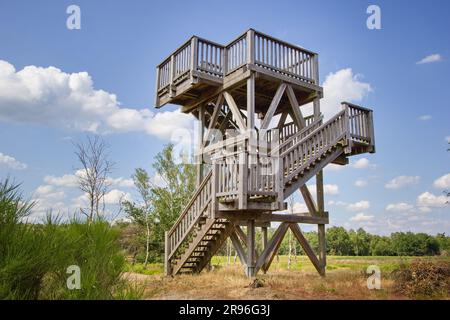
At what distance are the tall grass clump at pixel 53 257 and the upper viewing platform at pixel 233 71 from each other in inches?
291

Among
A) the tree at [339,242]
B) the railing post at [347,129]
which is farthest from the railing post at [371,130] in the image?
the tree at [339,242]

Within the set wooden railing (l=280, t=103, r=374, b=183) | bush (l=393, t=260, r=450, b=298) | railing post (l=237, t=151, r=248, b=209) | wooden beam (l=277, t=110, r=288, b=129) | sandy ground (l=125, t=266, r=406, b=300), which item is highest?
wooden beam (l=277, t=110, r=288, b=129)

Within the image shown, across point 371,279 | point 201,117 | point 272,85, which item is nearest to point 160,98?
point 201,117

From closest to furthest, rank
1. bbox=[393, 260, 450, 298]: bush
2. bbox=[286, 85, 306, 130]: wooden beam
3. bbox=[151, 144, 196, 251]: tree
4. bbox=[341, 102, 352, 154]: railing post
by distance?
1. bbox=[393, 260, 450, 298]: bush
2. bbox=[286, 85, 306, 130]: wooden beam
3. bbox=[341, 102, 352, 154]: railing post
4. bbox=[151, 144, 196, 251]: tree

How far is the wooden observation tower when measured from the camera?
9.29 m

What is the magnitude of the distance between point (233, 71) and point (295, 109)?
8.09ft

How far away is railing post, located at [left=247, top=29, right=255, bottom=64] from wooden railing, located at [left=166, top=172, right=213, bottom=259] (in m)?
3.50

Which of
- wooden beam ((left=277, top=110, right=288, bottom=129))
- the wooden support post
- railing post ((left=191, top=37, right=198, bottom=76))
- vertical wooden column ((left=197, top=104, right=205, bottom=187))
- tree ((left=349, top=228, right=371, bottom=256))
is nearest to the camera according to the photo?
railing post ((left=191, top=37, right=198, bottom=76))

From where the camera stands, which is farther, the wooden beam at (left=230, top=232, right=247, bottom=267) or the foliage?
the foliage

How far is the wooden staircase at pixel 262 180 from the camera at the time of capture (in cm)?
908

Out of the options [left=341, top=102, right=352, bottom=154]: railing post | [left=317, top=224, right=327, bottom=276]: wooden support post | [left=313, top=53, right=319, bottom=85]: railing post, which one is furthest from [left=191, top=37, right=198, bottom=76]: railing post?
[left=317, top=224, right=327, bottom=276]: wooden support post

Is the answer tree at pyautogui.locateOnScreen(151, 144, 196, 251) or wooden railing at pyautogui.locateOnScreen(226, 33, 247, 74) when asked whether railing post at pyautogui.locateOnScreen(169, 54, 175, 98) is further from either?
tree at pyautogui.locateOnScreen(151, 144, 196, 251)

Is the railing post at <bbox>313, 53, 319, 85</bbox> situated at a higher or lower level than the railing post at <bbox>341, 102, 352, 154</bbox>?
higher
